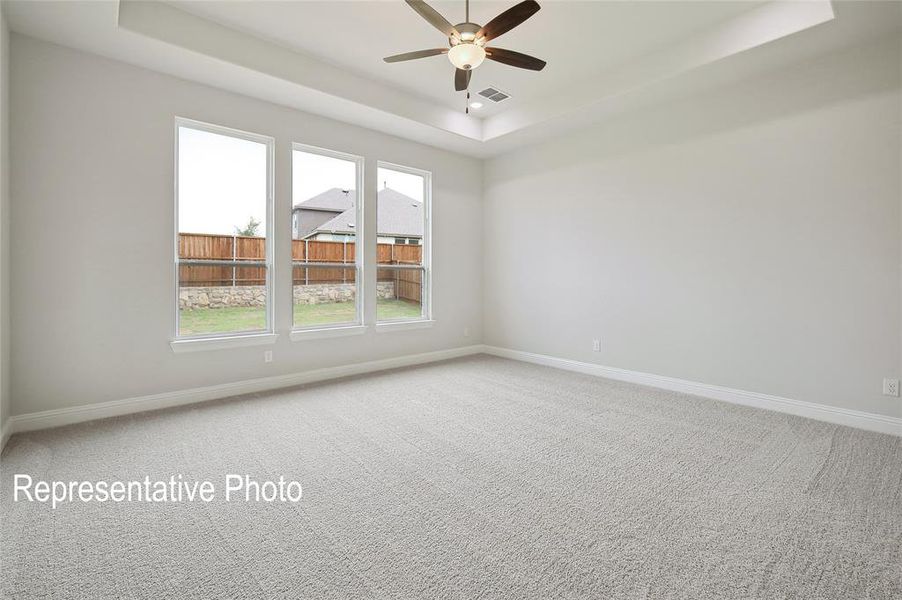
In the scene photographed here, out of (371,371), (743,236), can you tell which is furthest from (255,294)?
(743,236)

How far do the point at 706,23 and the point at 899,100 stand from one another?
1501mm

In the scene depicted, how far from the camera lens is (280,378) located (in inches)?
171

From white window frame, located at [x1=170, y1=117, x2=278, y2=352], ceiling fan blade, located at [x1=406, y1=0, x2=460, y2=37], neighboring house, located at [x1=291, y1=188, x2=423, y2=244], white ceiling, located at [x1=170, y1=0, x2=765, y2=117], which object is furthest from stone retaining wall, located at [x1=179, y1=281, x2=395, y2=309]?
ceiling fan blade, located at [x1=406, y1=0, x2=460, y2=37]

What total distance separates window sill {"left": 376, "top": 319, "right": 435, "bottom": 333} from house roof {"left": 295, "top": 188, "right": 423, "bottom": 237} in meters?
1.16

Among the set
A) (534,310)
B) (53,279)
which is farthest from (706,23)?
(53,279)

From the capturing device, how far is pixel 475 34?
2.74m

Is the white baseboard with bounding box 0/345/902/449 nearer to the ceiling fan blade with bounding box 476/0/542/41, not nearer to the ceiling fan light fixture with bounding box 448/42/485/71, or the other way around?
the ceiling fan light fixture with bounding box 448/42/485/71

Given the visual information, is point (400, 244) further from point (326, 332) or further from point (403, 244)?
point (326, 332)

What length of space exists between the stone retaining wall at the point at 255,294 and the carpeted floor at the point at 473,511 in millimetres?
1040

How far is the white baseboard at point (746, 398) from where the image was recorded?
3.18m

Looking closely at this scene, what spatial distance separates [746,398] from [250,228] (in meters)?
5.07

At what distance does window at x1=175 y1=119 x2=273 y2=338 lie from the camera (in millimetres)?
3831

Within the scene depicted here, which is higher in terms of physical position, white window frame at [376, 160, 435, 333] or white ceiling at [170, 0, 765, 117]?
white ceiling at [170, 0, 765, 117]

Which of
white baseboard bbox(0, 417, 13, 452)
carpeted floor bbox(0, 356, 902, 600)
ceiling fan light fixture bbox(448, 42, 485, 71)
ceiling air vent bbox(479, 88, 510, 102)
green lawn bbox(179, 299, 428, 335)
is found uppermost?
ceiling air vent bbox(479, 88, 510, 102)
